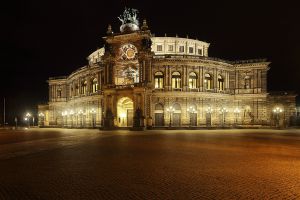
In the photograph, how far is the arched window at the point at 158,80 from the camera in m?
63.4

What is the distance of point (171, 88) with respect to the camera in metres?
62.8

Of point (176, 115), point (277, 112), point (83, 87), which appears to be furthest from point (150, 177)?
point (83, 87)

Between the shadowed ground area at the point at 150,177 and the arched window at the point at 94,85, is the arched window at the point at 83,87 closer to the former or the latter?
the arched window at the point at 94,85

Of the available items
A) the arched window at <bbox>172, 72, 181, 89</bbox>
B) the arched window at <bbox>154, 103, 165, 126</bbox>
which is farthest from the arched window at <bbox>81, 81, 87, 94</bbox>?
the arched window at <bbox>172, 72, 181, 89</bbox>

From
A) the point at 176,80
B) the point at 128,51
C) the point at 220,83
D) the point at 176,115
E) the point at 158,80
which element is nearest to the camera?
the point at 176,115

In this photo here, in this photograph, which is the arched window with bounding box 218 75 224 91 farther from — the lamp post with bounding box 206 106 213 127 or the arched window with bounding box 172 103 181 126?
the arched window with bounding box 172 103 181 126

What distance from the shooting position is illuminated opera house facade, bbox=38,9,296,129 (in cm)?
6112

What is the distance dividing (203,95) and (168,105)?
8570 millimetres

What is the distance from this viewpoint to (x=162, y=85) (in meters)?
63.3

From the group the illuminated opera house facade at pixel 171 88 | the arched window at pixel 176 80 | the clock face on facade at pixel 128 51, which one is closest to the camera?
the illuminated opera house facade at pixel 171 88

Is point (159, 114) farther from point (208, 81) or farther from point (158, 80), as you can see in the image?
point (208, 81)

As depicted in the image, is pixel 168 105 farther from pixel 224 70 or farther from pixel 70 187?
pixel 70 187

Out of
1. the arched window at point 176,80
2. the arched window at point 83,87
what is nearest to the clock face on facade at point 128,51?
the arched window at point 176,80

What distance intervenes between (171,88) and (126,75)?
10.6m
